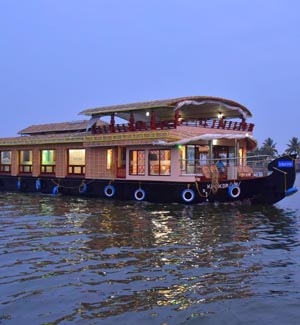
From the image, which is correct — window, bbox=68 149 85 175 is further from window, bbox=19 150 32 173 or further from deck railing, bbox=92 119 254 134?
window, bbox=19 150 32 173

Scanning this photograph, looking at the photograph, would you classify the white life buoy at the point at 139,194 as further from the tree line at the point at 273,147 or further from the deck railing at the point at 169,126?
the tree line at the point at 273,147

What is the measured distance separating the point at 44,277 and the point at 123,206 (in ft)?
36.6

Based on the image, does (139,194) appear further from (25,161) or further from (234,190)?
(25,161)

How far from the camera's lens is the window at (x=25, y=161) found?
2756cm

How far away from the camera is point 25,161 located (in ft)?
92.1

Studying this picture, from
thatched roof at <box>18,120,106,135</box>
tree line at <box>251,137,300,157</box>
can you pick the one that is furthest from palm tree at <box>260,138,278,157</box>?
A: thatched roof at <box>18,120,106,135</box>

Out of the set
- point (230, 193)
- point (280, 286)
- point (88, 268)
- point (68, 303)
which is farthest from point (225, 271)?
point (230, 193)

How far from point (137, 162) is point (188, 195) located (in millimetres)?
3852

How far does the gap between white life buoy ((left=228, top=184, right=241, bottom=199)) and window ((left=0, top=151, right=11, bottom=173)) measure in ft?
54.6

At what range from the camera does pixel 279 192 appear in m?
18.3

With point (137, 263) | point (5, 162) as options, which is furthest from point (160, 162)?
point (5, 162)

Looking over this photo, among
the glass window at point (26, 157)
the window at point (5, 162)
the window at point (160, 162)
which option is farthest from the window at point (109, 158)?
the window at point (5, 162)

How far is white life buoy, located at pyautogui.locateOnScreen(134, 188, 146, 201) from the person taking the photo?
2027cm

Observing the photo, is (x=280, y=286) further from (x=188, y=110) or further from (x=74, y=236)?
(x=188, y=110)
